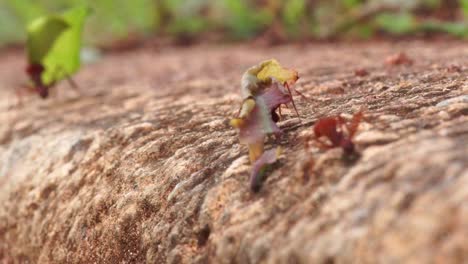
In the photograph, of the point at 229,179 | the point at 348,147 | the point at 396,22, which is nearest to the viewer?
the point at 348,147

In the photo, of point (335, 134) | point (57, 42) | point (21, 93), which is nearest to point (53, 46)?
point (57, 42)

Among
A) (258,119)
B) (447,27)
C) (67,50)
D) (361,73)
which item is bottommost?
(447,27)

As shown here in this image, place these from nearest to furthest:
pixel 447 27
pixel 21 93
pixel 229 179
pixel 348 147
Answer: pixel 348 147 → pixel 229 179 → pixel 21 93 → pixel 447 27

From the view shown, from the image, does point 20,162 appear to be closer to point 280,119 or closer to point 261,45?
point 280,119

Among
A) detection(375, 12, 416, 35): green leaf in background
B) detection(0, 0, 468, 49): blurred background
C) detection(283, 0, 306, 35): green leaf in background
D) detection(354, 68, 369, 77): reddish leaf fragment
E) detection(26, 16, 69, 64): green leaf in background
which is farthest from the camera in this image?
detection(283, 0, 306, 35): green leaf in background

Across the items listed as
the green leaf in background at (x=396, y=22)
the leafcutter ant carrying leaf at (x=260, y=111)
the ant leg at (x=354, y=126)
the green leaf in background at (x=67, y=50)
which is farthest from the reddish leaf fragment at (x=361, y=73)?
the green leaf in background at (x=396, y=22)

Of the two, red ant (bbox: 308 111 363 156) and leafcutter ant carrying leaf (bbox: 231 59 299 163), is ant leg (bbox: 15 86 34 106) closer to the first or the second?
leafcutter ant carrying leaf (bbox: 231 59 299 163)

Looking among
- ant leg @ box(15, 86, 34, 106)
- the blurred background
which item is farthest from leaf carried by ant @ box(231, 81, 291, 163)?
the blurred background

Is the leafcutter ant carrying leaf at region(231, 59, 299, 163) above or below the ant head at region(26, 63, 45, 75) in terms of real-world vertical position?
below

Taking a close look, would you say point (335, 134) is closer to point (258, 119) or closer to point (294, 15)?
point (258, 119)
